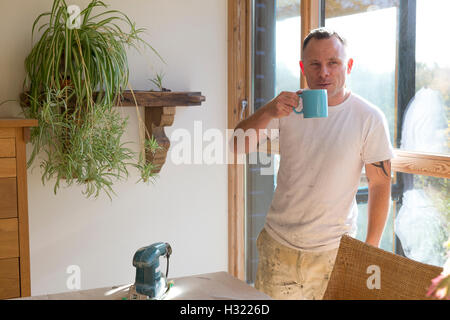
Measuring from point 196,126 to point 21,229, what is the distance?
1262mm

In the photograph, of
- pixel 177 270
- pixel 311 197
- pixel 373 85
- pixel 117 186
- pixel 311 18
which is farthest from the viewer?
pixel 177 270

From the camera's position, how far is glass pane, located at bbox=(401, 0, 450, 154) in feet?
6.65

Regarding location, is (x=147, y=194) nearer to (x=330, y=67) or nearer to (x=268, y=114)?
(x=268, y=114)

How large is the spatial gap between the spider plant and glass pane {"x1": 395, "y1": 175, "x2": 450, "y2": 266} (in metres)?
1.44

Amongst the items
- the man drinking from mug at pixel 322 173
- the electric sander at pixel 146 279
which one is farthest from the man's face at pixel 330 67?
the electric sander at pixel 146 279

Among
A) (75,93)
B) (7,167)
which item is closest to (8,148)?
(7,167)

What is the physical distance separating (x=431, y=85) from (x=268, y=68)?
120 centimetres

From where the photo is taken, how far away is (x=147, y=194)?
10.4ft

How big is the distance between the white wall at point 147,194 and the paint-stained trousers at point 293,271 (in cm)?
124

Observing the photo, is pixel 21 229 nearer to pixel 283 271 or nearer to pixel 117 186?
pixel 117 186

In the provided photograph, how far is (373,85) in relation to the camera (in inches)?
92.0

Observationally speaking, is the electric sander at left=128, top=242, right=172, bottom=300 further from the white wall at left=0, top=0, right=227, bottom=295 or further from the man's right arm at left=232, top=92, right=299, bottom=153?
the white wall at left=0, top=0, right=227, bottom=295
